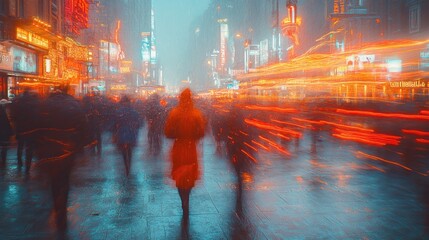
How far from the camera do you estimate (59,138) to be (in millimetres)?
6461

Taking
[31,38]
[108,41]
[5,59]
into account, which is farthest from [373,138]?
[108,41]

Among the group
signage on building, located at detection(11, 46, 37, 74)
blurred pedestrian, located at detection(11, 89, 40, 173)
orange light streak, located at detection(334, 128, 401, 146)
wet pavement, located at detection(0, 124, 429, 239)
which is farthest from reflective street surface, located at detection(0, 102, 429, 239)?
signage on building, located at detection(11, 46, 37, 74)

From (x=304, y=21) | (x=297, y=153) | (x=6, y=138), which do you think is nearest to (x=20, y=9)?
(x=6, y=138)

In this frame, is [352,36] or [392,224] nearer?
[392,224]

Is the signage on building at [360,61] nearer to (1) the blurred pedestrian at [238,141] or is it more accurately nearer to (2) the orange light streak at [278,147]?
(2) the orange light streak at [278,147]

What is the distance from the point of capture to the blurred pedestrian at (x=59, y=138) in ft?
21.1

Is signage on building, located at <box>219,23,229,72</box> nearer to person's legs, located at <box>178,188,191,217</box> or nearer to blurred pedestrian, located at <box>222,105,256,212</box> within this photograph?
blurred pedestrian, located at <box>222,105,256,212</box>

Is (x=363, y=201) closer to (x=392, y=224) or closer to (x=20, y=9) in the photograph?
(x=392, y=224)

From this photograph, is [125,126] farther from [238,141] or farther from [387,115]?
[387,115]

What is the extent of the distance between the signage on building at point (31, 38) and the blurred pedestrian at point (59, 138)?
23.8 meters

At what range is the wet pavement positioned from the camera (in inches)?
224

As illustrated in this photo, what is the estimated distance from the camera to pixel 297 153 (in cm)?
1373

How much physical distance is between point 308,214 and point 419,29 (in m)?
32.0

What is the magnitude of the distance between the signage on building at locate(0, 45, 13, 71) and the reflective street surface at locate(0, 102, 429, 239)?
15290 millimetres
